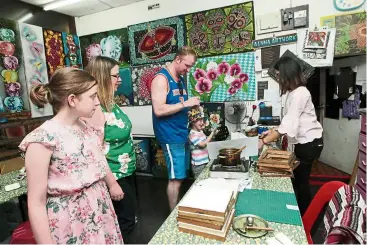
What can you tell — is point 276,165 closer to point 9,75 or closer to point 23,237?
point 23,237

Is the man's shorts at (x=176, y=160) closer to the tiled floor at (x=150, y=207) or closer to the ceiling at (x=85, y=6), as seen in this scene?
the tiled floor at (x=150, y=207)

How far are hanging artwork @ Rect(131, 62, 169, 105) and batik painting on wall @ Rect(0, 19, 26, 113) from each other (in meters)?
1.52

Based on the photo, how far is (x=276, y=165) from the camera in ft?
5.22

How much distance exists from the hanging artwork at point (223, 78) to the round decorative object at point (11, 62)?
2293 millimetres

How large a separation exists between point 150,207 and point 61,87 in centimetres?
217

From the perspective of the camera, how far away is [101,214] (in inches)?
45.8

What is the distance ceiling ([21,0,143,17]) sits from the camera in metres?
3.38

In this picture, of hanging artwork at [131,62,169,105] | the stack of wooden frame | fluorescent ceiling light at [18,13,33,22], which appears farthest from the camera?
hanging artwork at [131,62,169,105]

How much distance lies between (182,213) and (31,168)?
628 mm

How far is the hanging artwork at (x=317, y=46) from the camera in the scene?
2752mm

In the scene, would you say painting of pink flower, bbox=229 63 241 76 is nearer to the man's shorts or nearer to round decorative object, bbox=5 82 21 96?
the man's shorts

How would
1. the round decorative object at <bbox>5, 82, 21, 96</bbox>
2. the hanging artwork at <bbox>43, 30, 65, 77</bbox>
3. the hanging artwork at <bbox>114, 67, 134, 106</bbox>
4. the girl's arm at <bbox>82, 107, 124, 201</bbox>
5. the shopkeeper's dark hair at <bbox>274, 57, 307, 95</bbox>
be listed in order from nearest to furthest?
the girl's arm at <bbox>82, 107, 124, 201</bbox> → the shopkeeper's dark hair at <bbox>274, 57, 307, 95</bbox> → the round decorative object at <bbox>5, 82, 21, 96</bbox> → the hanging artwork at <bbox>43, 30, 65, 77</bbox> → the hanging artwork at <bbox>114, 67, 134, 106</bbox>

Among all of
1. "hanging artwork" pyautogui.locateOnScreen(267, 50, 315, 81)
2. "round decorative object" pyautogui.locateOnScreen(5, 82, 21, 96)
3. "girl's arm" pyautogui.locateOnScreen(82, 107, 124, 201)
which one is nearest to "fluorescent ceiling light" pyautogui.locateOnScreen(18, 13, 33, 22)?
"round decorative object" pyautogui.locateOnScreen(5, 82, 21, 96)

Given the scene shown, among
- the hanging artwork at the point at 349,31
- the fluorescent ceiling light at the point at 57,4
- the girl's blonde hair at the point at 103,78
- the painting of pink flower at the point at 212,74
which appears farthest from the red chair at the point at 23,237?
the hanging artwork at the point at 349,31
